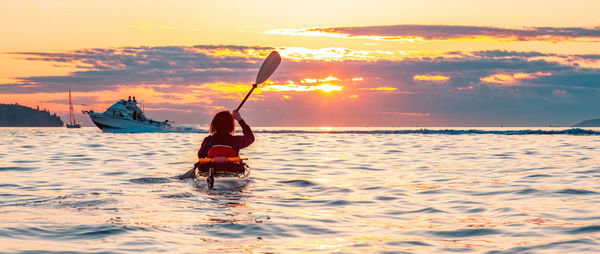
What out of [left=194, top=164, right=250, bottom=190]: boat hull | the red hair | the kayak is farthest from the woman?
[left=194, top=164, right=250, bottom=190]: boat hull

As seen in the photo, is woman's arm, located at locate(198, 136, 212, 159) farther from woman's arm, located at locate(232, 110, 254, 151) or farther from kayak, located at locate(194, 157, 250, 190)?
woman's arm, located at locate(232, 110, 254, 151)

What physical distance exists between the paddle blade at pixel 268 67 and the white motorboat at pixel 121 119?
106873mm

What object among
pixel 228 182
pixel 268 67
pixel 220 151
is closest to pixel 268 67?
pixel 268 67

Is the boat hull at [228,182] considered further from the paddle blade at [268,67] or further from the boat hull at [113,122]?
the boat hull at [113,122]

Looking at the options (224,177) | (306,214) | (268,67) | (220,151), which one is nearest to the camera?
(306,214)

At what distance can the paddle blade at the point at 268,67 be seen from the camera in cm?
1767

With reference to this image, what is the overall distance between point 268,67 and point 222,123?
18.3 ft

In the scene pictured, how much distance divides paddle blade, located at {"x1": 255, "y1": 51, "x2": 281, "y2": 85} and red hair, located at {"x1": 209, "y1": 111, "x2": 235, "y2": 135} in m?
4.93

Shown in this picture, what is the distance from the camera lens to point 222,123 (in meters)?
12.7

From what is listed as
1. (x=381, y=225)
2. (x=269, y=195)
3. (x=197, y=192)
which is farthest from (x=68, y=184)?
(x=381, y=225)

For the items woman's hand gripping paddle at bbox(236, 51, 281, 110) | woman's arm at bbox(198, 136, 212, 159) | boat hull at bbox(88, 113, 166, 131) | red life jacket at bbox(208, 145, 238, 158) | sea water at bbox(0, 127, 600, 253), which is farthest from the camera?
boat hull at bbox(88, 113, 166, 131)

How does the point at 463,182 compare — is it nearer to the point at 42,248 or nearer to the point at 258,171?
the point at 258,171

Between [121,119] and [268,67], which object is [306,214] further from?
[121,119]

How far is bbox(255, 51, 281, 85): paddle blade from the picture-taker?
17672 millimetres
